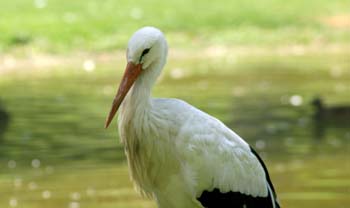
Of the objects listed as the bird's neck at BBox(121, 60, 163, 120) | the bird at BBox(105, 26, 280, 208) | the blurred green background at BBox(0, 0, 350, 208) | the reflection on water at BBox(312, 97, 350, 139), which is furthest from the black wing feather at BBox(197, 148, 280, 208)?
the reflection on water at BBox(312, 97, 350, 139)

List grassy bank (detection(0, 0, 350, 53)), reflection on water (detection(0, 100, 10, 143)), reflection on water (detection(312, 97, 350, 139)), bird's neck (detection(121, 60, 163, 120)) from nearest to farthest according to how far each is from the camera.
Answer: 1. bird's neck (detection(121, 60, 163, 120))
2. reflection on water (detection(0, 100, 10, 143))
3. reflection on water (detection(312, 97, 350, 139))
4. grassy bank (detection(0, 0, 350, 53))

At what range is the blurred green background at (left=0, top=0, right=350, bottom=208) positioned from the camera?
10.8m

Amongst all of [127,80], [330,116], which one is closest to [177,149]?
[127,80]

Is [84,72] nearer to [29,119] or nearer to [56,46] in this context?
[56,46]

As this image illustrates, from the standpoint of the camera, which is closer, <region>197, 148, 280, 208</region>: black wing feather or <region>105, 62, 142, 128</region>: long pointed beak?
<region>105, 62, 142, 128</region>: long pointed beak

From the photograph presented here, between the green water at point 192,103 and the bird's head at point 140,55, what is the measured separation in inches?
147

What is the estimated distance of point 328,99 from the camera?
1638 cm

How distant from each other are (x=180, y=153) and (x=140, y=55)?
23.7 inches

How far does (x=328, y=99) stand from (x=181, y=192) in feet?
33.6

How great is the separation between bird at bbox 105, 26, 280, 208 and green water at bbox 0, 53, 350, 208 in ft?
11.0

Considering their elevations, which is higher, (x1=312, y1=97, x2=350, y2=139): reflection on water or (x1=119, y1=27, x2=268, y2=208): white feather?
(x1=119, y1=27, x2=268, y2=208): white feather

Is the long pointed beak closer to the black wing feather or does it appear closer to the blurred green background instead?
the black wing feather

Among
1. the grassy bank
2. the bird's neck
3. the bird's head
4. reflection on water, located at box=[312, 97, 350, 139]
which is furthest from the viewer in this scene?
the grassy bank

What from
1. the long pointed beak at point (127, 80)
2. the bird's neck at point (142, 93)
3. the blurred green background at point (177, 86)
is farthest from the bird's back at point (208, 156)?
the blurred green background at point (177, 86)
